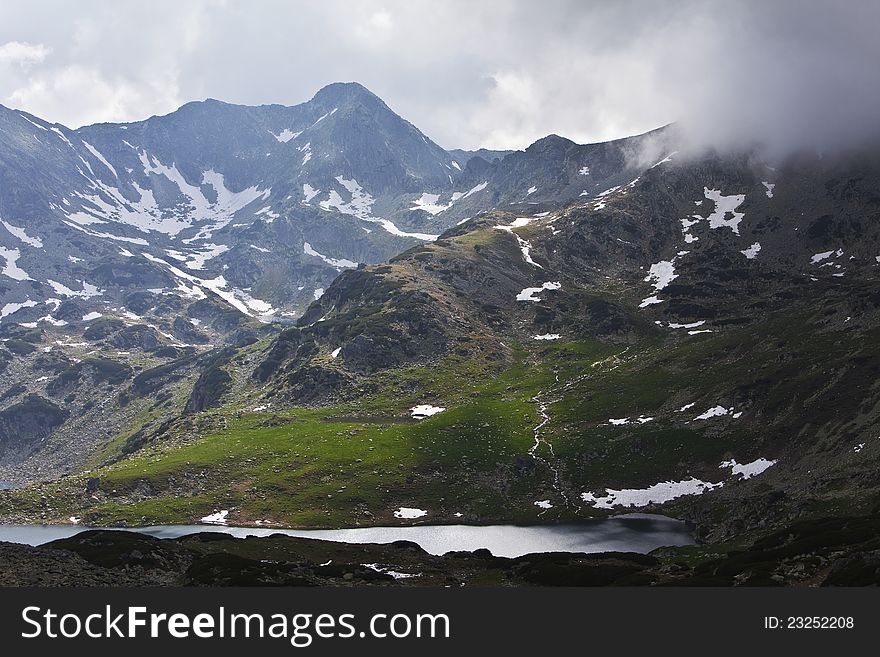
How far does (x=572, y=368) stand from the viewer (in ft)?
635

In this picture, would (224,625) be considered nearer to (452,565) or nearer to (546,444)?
(452,565)

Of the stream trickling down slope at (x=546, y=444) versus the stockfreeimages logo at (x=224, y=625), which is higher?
the stream trickling down slope at (x=546, y=444)

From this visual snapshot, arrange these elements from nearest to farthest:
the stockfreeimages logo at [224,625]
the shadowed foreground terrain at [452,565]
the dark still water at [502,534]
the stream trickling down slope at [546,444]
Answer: the stockfreeimages logo at [224,625] → the shadowed foreground terrain at [452,565] → the dark still water at [502,534] → the stream trickling down slope at [546,444]

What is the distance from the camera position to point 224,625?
39219 millimetres

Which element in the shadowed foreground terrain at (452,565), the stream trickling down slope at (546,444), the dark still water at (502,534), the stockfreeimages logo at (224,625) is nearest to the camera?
the stockfreeimages logo at (224,625)

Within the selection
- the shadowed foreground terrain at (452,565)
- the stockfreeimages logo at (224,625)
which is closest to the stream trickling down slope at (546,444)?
the shadowed foreground terrain at (452,565)

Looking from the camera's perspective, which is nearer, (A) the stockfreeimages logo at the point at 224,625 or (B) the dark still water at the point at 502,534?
(A) the stockfreeimages logo at the point at 224,625

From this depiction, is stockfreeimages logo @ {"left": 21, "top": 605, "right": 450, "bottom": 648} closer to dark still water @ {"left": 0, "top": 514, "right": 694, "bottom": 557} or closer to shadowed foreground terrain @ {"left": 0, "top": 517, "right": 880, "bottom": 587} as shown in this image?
shadowed foreground terrain @ {"left": 0, "top": 517, "right": 880, "bottom": 587}

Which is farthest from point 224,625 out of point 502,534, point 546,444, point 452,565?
point 546,444

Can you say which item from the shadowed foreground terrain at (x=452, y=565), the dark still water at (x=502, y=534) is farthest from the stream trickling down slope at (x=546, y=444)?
the shadowed foreground terrain at (x=452, y=565)

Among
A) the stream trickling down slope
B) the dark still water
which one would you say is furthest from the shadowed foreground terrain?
the stream trickling down slope

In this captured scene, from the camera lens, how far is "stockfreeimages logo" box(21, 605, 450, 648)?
3831 cm

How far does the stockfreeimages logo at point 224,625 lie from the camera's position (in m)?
38.3

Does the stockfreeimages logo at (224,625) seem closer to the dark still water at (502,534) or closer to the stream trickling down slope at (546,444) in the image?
the dark still water at (502,534)
